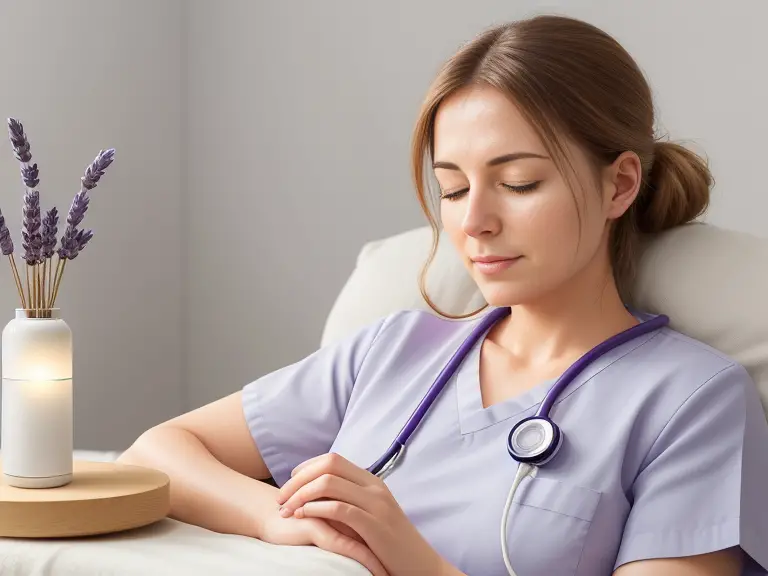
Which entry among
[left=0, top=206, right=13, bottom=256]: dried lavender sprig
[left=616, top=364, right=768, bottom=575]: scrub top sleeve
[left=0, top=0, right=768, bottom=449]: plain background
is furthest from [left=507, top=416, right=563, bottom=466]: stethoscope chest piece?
[left=0, top=0, right=768, bottom=449]: plain background

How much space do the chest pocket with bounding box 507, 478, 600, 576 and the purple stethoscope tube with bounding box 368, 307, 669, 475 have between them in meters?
0.04

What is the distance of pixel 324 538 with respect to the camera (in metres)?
1.01

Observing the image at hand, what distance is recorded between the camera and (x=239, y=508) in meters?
1.14

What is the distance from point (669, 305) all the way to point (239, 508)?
0.64 m

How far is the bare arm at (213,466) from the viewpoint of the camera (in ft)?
3.75

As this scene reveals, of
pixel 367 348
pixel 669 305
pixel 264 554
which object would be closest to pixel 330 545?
pixel 264 554

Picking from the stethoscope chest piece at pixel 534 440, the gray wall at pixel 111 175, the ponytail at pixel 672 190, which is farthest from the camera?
the gray wall at pixel 111 175

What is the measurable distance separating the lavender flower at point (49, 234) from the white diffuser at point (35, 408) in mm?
72

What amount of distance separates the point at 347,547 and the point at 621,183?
0.58 m

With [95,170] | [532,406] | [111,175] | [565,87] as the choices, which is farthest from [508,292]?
[111,175]

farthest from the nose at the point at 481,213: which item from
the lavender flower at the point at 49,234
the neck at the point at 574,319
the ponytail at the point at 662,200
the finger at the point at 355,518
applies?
the lavender flower at the point at 49,234

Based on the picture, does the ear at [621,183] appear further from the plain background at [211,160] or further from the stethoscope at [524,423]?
the plain background at [211,160]

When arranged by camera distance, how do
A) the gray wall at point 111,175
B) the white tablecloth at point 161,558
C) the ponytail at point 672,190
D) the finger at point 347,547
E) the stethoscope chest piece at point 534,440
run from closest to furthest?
the white tablecloth at point 161,558
the finger at point 347,547
the stethoscope chest piece at point 534,440
the ponytail at point 672,190
the gray wall at point 111,175

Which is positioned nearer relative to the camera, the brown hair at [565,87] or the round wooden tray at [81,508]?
the round wooden tray at [81,508]
